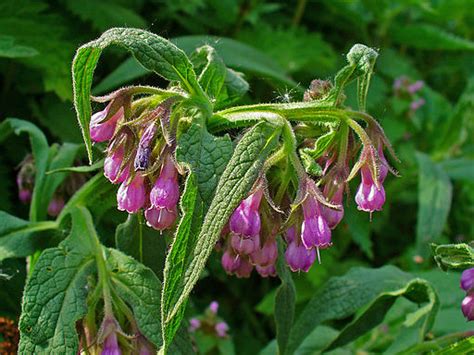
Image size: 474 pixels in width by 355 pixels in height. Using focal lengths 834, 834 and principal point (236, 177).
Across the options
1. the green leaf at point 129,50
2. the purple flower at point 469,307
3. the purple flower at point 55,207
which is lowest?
the purple flower at point 55,207

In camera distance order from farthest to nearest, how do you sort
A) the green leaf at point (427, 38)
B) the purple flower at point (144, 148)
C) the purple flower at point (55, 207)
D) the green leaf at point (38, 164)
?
the green leaf at point (427, 38)
the purple flower at point (55, 207)
the green leaf at point (38, 164)
the purple flower at point (144, 148)

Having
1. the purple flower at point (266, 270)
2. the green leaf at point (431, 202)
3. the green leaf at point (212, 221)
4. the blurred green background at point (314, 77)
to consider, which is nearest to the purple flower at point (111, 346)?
the green leaf at point (212, 221)

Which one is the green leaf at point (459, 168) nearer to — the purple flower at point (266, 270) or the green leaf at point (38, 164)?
the purple flower at point (266, 270)

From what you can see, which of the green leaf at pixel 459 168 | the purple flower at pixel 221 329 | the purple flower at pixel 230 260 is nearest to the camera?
the purple flower at pixel 230 260

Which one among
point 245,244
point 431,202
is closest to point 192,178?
point 245,244

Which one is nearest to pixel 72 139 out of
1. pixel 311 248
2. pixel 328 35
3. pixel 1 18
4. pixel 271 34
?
pixel 1 18

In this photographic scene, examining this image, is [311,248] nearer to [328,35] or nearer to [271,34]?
[271,34]
